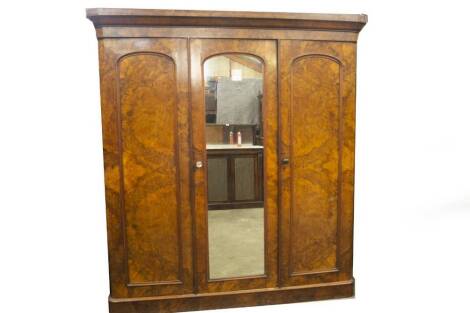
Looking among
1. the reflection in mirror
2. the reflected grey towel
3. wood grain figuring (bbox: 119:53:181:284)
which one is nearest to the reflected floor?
the reflection in mirror

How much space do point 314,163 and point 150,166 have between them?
1200mm

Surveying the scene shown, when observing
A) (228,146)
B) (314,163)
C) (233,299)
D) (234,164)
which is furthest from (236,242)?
(314,163)

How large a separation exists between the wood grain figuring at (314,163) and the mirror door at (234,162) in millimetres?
167

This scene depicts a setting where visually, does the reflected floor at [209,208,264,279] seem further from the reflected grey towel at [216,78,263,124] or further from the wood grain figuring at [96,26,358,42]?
the wood grain figuring at [96,26,358,42]

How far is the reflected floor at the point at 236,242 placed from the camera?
2797 mm

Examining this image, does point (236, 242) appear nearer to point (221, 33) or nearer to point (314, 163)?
point (314, 163)

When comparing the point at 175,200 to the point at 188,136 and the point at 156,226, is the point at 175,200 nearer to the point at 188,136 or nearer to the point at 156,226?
the point at 156,226

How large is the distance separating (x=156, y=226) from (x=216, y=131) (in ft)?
2.64

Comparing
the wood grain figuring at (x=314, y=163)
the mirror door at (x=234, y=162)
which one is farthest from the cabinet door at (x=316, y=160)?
the mirror door at (x=234, y=162)

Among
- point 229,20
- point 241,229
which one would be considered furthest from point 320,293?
point 229,20

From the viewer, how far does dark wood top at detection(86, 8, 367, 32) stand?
8.17 feet

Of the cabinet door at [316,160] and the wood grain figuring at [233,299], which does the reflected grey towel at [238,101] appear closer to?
the cabinet door at [316,160]

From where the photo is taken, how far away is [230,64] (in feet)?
8.80

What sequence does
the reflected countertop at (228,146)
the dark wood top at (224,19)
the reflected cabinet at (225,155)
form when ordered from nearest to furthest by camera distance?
the dark wood top at (224,19)
the reflected cabinet at (225,155)
the reflected countertop at (228,146)
